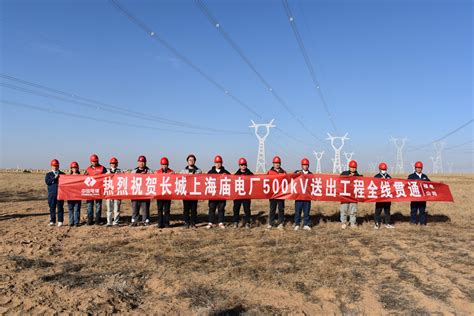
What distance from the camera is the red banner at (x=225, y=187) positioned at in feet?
37.9

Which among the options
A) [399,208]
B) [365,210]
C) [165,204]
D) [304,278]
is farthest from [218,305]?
[399,208]

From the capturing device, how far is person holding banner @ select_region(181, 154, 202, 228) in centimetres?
1161

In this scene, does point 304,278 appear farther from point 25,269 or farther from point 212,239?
point 25,269

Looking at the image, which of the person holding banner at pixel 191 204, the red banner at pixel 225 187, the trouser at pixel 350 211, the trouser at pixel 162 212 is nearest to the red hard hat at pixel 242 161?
the red banner at pixel 225 187

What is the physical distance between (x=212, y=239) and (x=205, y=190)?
6.56ft

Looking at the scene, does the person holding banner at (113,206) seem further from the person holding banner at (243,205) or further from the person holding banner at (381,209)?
the person holding banner at (381,209)

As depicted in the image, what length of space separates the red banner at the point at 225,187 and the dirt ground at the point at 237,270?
1010mm

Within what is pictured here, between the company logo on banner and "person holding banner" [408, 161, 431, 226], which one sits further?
"person holding banner" [408, 161, 431, 226]

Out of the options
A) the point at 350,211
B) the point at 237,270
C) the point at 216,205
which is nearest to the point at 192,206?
the point at 216,205

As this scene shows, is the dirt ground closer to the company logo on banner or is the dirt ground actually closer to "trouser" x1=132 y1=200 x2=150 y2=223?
"trouser" x1=132 y1=200 x2=150 y2=223

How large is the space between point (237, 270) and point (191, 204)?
191 inches

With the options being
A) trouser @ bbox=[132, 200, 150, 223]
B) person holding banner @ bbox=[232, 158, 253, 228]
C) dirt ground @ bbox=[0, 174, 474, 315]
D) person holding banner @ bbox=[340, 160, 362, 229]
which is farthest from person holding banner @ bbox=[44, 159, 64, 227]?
person holding banner @ bbox=[340, 160, 362, 229]

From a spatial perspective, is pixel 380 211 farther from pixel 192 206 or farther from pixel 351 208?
pixel 192 206

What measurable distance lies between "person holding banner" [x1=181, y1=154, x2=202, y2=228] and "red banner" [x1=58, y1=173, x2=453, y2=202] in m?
0.19
